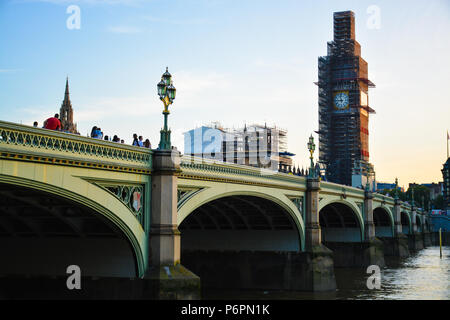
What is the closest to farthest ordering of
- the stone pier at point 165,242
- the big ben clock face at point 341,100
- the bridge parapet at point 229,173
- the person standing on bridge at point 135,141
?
1. the stone pier at point 165,242
2. the person standing on bridge at point 135,141
3. the bridge parapet at point 229,173
4. the big ben clock face at point 341,100

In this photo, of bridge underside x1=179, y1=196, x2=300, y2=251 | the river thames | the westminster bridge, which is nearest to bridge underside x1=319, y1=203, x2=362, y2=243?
the river thames

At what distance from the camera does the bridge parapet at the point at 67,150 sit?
17.4 metres

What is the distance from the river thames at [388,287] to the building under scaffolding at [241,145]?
183 ft

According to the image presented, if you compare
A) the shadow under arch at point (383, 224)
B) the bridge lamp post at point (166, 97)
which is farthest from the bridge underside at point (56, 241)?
the shadow under arch at point (383, 224)

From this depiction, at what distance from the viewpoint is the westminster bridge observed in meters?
19.4

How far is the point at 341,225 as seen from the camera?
62062 mm

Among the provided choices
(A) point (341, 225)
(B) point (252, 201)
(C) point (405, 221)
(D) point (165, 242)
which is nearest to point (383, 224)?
(A) point (341, 225)

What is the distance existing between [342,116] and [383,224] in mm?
76082

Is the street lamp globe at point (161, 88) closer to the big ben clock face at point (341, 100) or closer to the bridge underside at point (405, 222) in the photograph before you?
the bridge underside at point (405, 222)

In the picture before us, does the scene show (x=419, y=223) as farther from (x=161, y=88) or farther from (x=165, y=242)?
(x=161, y=88)

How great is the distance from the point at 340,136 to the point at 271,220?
4755 inches

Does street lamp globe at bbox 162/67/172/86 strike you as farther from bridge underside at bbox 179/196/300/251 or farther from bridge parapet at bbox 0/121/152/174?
bridge underside at bbox 179/196/300/251

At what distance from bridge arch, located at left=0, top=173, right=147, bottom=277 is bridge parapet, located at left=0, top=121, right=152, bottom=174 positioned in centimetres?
80
